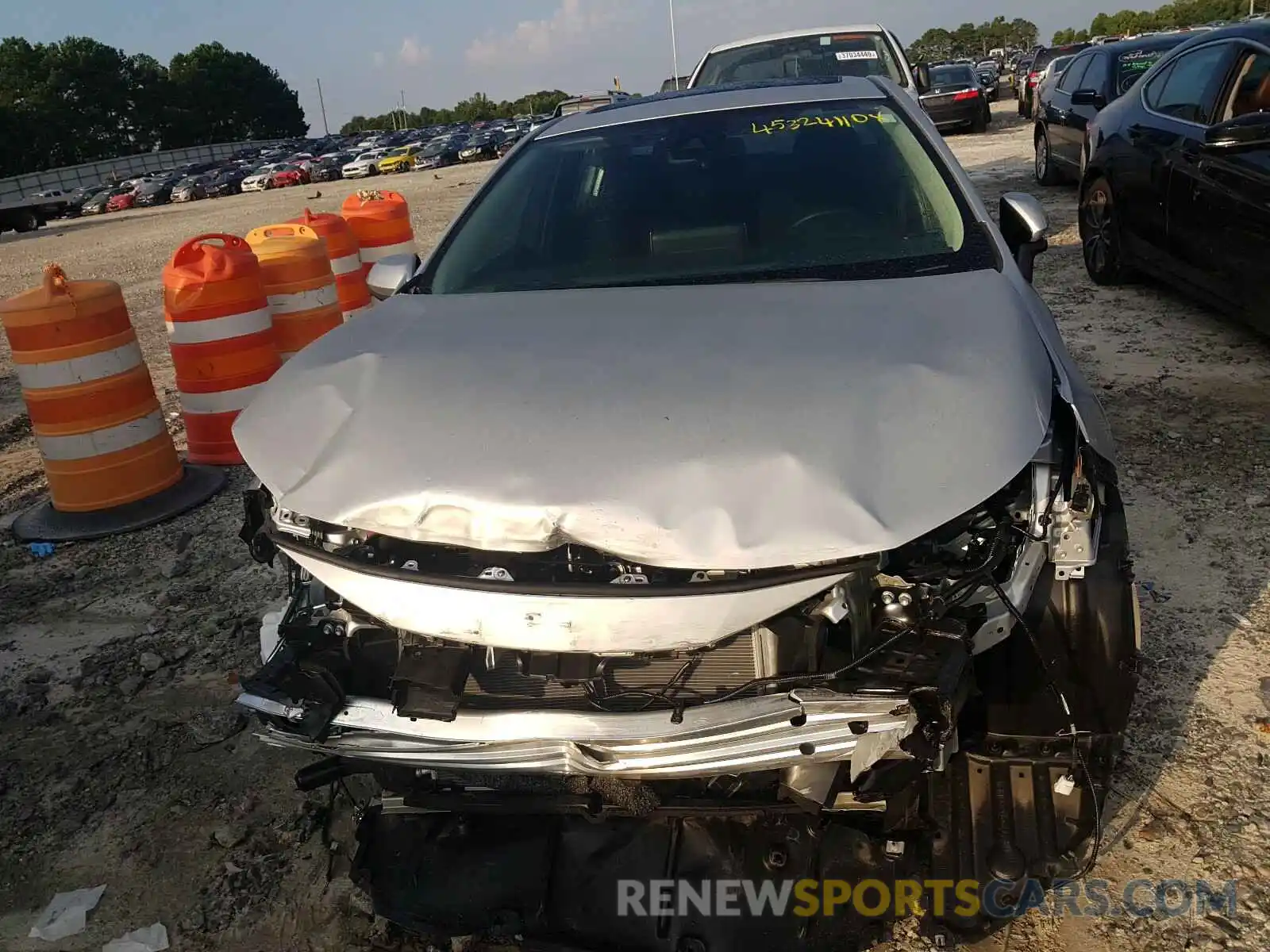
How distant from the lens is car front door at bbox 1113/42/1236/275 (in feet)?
19.7

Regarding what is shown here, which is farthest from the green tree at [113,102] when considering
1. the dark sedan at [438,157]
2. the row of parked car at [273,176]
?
the dark sedan at [438,157]

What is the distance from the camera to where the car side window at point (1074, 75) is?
34.8ft

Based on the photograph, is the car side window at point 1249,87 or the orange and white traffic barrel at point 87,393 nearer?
the orange and white traffic barrel at point 87,393

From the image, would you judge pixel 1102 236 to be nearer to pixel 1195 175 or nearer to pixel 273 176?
pixel 1195 175

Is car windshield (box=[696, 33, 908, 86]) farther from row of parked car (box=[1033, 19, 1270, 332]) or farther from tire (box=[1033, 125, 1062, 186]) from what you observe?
tire (box=[1033, 125, 1062, 186])

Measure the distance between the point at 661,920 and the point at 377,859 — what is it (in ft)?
2.33

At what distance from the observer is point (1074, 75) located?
10828 millimetres

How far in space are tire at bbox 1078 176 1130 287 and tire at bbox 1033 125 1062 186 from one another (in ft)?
13.9

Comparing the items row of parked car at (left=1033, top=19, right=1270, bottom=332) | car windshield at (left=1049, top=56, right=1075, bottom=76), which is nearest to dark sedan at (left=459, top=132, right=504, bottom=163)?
car windshield at (left=1049, top=56, right=1075, bottom=76)

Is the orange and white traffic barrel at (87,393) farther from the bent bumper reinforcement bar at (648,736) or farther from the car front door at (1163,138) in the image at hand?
the car front door at (1163,138)

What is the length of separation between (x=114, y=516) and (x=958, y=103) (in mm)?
19613

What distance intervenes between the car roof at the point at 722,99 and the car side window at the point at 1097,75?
7.31 m

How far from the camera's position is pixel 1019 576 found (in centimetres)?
213

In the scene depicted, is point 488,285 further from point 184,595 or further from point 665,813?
point 184,595
